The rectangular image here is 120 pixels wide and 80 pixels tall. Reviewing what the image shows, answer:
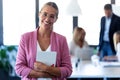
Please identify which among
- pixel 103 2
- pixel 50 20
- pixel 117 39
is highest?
pixel 103 2

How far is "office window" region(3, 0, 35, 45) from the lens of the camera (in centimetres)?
614

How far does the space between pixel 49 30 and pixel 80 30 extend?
3.24 m

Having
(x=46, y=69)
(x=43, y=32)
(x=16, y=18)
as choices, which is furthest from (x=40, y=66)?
(x=16, y=18)

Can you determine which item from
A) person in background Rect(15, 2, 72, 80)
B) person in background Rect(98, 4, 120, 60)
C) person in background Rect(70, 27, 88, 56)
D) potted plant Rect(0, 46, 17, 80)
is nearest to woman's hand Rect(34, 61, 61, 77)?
person in background Rect(15, 2, 72, 80)

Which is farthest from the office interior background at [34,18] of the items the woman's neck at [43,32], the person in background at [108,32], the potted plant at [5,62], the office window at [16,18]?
the woman's neck at [43,32]

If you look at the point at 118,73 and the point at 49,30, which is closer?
the point at 49,30

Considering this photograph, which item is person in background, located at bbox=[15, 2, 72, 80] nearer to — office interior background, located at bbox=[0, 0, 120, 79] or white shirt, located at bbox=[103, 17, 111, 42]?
white shirt, located at bbox=[103, 17, 111, 42]

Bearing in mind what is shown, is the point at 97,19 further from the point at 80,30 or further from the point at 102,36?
the point at 80,30

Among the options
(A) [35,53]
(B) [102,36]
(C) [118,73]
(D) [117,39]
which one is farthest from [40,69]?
(B) [102,36]

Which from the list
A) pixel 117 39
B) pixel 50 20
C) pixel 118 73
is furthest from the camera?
pixel 117 39

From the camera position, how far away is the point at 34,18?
6.20 m

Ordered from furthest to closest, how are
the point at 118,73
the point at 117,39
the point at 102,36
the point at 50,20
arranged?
the point at 102,36 < the point at 117,39 < the point at 118,73 < the point at 50,20

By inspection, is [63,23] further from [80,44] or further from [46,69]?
[46,69]

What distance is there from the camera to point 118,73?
3.20 m
